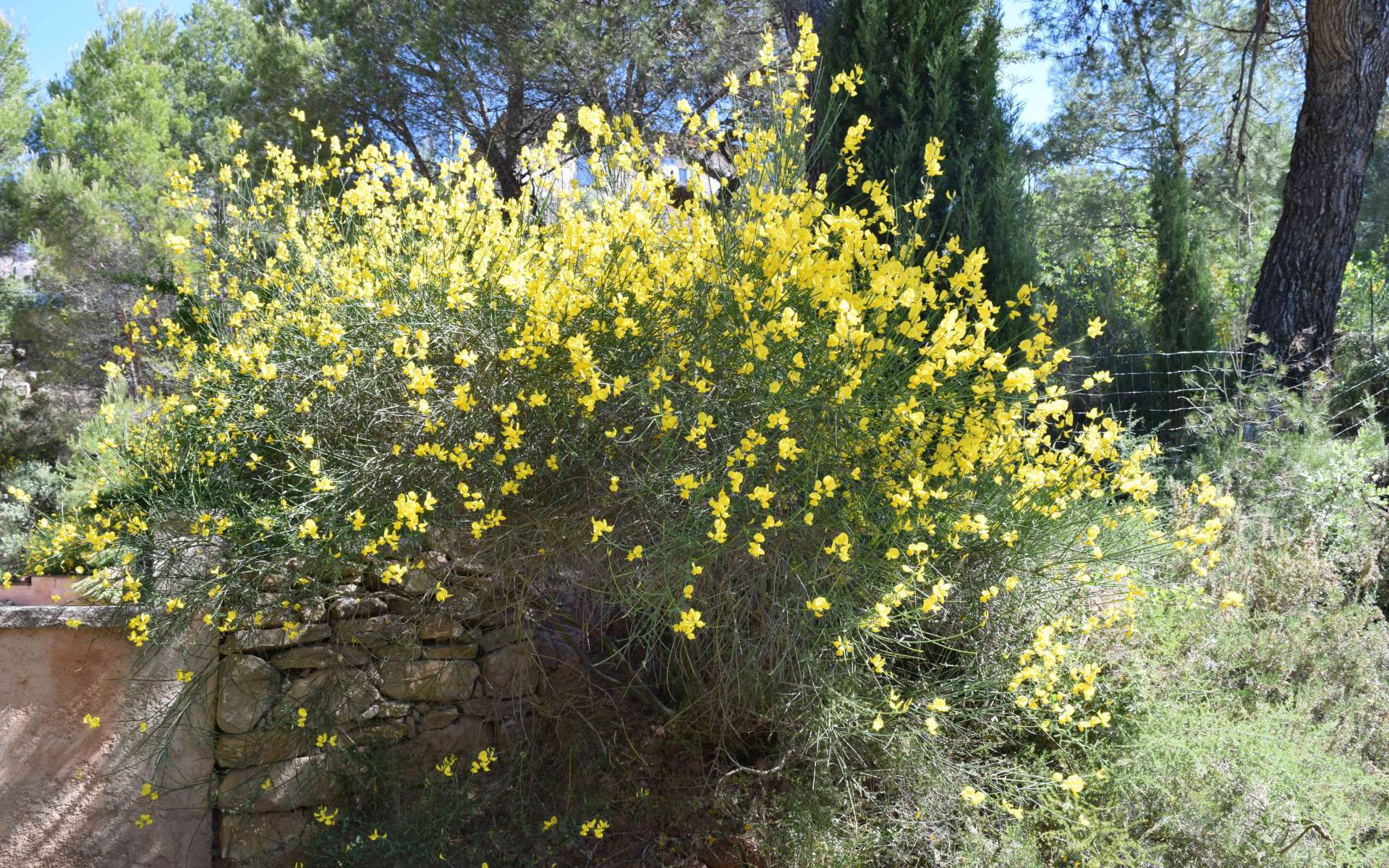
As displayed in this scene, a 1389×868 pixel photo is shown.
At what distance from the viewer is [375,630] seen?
320 cm

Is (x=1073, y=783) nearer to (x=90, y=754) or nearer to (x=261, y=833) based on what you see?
(x=261, y=833)

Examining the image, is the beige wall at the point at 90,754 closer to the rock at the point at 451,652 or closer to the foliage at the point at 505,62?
the rock at the point at 451,652

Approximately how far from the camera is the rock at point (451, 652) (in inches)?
132

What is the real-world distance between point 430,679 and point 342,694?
32 cm

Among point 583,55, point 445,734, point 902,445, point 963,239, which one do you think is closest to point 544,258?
point 902,445

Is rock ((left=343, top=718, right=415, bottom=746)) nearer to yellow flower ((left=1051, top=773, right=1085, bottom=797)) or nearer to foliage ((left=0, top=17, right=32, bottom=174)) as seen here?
yellow flower ((left=1051, top=773, right=1085, bottom=797))

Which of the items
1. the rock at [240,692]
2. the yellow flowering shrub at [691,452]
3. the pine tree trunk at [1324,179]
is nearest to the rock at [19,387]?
the yellow flowering shrub at [691,452]

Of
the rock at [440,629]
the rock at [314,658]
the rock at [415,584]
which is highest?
the rock at [415,584]

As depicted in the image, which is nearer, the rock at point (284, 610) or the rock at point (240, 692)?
the rock at point (284, 610)

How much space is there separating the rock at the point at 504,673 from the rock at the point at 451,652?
6 cm

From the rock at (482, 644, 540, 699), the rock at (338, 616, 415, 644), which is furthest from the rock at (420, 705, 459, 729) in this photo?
the rock at (338, 616, 415, 644)

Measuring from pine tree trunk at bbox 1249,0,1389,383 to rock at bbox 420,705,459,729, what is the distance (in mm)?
4765

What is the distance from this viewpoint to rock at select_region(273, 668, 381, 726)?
307 cm

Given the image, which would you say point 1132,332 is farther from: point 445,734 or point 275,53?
point 275,53
